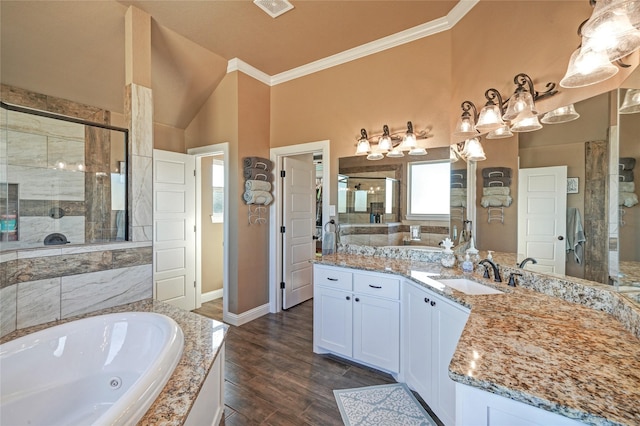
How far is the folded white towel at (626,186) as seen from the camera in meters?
1.21

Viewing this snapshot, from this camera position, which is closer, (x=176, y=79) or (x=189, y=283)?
(x=176, y=79)

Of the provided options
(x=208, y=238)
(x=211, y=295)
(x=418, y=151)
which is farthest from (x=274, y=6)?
(x=211, y=295)

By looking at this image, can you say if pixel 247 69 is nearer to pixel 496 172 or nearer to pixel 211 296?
pixel 496 172

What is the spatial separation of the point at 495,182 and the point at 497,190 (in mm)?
62

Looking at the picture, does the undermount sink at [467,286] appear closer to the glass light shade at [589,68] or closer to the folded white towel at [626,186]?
the folded white towel at [626,186]

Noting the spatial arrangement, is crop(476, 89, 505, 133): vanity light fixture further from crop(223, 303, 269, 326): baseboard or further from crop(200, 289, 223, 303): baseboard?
crop(200, 289, 223, 303): baseboard

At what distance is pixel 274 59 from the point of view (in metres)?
3.30

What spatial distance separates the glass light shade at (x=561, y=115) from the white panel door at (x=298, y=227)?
2753mm

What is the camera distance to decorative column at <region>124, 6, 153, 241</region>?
231 centimetres

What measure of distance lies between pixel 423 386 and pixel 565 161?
1654 mm

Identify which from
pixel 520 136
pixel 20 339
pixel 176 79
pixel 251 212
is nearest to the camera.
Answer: pixel 20 339

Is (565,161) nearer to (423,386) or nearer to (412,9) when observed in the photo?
(423,386)

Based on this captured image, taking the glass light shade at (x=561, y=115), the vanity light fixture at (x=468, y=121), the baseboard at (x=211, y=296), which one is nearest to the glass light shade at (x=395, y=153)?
the vanity light fixture at (x=468, y=121)

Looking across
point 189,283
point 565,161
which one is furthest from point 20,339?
point 565,161
